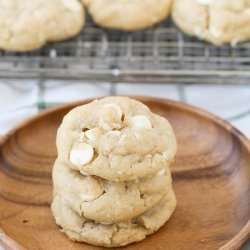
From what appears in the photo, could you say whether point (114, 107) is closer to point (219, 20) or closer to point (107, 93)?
point (107, 93)

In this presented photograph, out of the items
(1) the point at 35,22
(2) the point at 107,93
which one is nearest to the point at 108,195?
(2) the point at 107,93

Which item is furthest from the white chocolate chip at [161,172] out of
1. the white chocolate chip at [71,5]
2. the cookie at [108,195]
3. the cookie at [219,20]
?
the white chocolate chip at [71,5]

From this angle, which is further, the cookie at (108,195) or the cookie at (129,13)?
the cookie at (129,13)

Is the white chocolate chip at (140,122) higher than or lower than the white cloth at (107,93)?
higher

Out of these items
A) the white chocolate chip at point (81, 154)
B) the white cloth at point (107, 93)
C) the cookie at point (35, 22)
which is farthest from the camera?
the cookie at point (35, 22)

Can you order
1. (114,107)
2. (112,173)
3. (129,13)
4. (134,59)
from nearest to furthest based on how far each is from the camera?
(112,173)
(114,107)
(134,59)
(129,13)

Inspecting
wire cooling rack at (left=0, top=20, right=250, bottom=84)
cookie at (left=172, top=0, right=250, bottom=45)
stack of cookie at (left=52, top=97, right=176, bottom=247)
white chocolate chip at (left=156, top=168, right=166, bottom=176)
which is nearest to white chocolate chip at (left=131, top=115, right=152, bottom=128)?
stack of cookie at (left=52, top=97, right=176, bottom=247)

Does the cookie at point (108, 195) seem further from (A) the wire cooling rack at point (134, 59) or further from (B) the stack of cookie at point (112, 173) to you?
(A) the wire cooling rack at point (134, 59)
